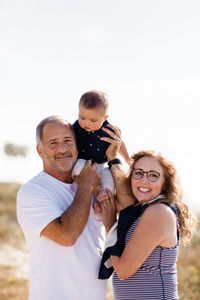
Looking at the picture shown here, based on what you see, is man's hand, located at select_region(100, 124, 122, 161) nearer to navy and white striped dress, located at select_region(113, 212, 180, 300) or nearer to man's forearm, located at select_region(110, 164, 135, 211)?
man's forearm, located at select_region(110, 164, 135, 211)

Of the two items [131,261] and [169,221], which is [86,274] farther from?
[169,221]

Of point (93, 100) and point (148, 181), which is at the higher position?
point (93, 100)

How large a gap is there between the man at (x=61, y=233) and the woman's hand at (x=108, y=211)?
0.18 metres

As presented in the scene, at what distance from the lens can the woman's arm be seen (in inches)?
147

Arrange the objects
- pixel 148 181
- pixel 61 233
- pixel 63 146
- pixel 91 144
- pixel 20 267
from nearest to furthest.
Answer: pixel 61 233 < pixel 148 181 < pixel 63 146 < pixel 91 144 < pixel 20 267

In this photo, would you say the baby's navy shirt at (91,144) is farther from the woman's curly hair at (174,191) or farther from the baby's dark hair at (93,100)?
the woman's curly hair at (174,191)

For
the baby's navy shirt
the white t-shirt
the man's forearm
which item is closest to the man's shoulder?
the white t-shirt

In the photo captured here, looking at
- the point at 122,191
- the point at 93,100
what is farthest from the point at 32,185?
the point at 93,100

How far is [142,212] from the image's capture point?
13.1ft

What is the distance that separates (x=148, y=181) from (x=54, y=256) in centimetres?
115

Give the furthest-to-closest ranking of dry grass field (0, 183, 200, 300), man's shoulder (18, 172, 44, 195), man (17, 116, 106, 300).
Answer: dry grass field (0, 183, 200, 300) < man's shoulder (18, 172, 44, 195) < man (17, 116, 106, 300)

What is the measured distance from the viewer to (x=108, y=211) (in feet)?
14.6

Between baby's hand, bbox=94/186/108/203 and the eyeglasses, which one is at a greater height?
the eyeglasses

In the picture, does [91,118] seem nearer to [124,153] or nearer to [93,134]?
[93,134]
